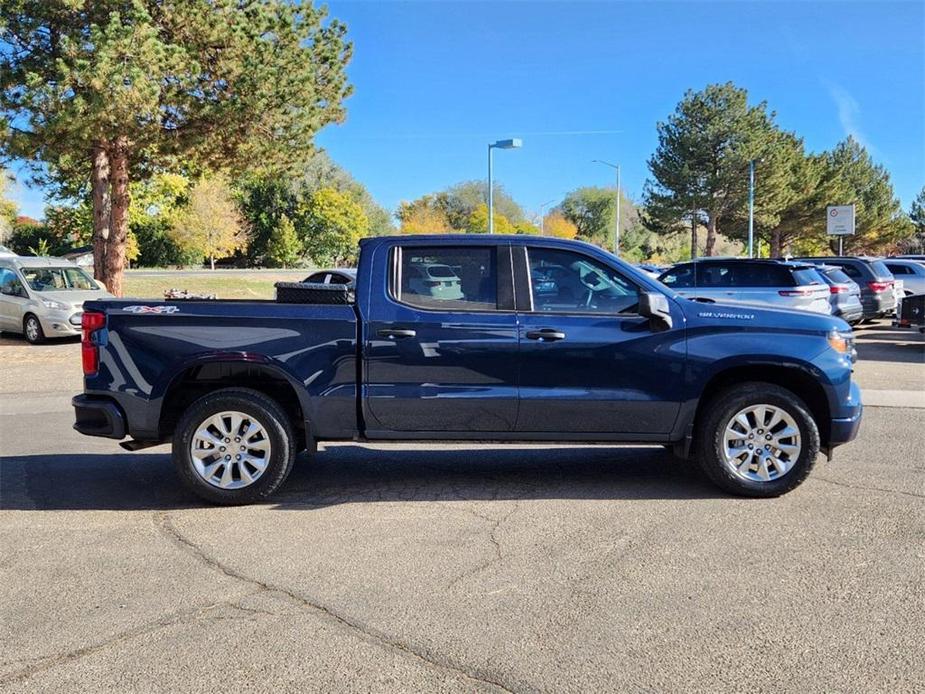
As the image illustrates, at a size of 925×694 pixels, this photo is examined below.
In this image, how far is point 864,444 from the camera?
7.47 m

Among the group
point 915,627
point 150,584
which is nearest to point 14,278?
point 150,584

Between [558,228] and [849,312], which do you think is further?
[558,228]

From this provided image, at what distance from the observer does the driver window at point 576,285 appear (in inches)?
223

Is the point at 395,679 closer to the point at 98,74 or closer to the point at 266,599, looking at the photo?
the point at 266,599

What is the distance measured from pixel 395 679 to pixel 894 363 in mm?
12847

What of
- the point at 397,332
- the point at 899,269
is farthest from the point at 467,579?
the point at 899,269

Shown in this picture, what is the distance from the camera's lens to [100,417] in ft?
18.6

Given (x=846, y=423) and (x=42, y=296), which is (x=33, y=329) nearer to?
(x=42, y=296)

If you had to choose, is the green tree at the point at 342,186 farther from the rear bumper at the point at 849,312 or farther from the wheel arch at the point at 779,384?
the wheel arch at the point at 779,384

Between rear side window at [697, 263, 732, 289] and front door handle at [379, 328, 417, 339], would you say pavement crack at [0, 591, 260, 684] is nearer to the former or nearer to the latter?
front door handle at [379, 328, 417, 339]

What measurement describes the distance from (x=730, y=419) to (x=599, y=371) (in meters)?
1.00

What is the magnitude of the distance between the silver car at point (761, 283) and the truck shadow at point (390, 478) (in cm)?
804

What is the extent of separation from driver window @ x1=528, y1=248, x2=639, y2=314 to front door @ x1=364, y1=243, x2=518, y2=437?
0.29 metres

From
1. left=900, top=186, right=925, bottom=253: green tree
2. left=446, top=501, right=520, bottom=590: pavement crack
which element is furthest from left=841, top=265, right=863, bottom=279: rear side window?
left=900, top=186, right=925, bottom=253: green tree
